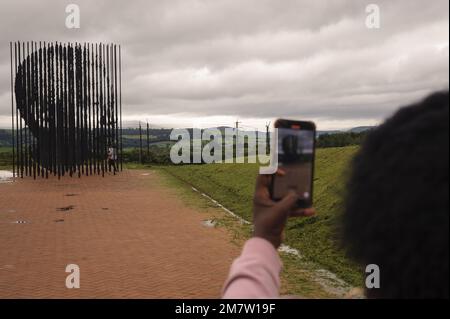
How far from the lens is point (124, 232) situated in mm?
9211

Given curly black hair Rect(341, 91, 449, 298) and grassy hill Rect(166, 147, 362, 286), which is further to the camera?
grassy hill Rect(166, 147, 362, 286)

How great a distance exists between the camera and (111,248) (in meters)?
7.74

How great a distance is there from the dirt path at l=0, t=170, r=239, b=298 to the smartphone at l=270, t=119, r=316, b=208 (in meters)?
4.05

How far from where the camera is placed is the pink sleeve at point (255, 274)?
1.03 metres

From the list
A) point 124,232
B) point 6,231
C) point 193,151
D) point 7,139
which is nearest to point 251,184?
point 124,232

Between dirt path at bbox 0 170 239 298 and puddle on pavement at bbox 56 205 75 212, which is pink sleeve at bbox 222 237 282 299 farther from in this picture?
puddle on pavement at bbox 56 205 75 212

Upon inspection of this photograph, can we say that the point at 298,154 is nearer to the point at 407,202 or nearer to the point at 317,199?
the point at 407,202

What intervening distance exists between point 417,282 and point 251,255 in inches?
15.6

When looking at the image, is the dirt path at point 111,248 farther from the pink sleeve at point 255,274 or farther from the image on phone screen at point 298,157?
the pink sleeve at point 255,274

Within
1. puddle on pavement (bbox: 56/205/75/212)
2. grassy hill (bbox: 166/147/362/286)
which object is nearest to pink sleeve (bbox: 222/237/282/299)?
grassy hill (bbox: 166/147/362/286)

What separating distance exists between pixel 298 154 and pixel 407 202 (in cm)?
75

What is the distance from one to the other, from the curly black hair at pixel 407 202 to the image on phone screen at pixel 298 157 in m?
0.52

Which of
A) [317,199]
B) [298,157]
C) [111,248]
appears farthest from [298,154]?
[317,199]

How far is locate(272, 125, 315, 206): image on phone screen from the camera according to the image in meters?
1.53
